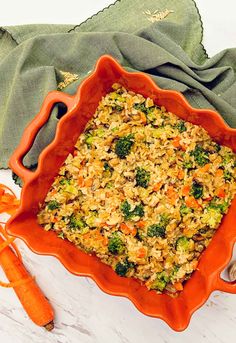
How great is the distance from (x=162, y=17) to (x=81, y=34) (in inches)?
14.5

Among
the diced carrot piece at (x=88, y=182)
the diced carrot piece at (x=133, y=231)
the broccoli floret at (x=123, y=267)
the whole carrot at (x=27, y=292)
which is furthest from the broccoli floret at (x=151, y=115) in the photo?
the whole carrot at (x=27, y=292)

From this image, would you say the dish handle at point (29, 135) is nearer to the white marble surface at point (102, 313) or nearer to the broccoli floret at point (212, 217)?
the white marble surface at point (102, 313)

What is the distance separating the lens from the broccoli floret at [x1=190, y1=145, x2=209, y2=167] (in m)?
2.05

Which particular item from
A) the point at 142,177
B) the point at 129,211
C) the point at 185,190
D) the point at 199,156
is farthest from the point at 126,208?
the point at 199,156

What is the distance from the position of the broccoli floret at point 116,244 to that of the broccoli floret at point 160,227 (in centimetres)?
12

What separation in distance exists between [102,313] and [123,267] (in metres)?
0.34

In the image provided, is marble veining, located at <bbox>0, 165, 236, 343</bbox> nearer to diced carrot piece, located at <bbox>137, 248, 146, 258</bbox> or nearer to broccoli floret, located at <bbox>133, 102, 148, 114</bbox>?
diced carrot piece, located at <bbox>137, 248, 146, 258</bbox>

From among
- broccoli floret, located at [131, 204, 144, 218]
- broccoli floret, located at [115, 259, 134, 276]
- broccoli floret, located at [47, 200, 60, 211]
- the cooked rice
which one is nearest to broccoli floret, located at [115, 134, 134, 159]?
the cooked rice

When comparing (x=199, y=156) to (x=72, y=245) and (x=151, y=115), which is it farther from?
(x=72, y=245)

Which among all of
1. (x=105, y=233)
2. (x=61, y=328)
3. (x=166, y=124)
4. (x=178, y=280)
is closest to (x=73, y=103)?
(x=166, y=124)

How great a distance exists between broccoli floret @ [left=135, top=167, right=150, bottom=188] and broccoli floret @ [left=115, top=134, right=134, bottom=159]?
8 centimetres

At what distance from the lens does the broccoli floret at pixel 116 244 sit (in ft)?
6.81

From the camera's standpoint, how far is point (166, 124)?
208 centimetres

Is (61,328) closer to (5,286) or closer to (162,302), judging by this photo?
(5,286)
